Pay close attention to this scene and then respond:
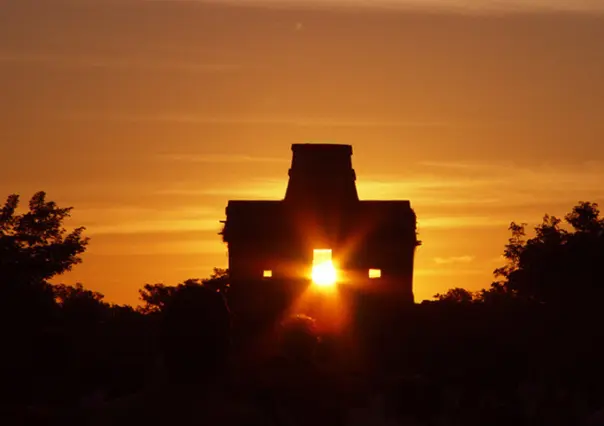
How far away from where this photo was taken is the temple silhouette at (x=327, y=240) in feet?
166

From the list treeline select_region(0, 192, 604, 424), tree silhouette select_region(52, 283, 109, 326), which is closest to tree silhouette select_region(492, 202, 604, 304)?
treeline select_region(0, 192, 604, 424)

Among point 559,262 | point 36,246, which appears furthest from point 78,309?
point 559,262

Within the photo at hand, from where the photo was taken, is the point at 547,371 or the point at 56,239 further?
the point at 56,239

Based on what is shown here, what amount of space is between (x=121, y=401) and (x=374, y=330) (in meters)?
32.1

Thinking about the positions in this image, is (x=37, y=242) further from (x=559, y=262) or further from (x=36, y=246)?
(x=559, y=262)

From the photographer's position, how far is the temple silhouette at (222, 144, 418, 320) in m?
50.6

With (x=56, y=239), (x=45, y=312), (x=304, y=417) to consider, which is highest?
(x=56, y=239)

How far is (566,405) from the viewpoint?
1547 cm

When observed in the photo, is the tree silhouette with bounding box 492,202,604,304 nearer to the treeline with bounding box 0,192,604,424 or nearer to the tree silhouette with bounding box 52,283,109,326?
the treeline with bounding box 0,192,604,424

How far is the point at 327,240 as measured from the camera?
51.2 m

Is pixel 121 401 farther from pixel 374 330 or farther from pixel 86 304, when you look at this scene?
pixel 86 304

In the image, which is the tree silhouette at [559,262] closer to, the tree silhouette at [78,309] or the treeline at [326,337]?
the treeline at [326,337]

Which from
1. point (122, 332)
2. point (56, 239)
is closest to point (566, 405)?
point (122, 332)

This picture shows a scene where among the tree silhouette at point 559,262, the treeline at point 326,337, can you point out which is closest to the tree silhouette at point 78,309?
the treeline at point 326,337
